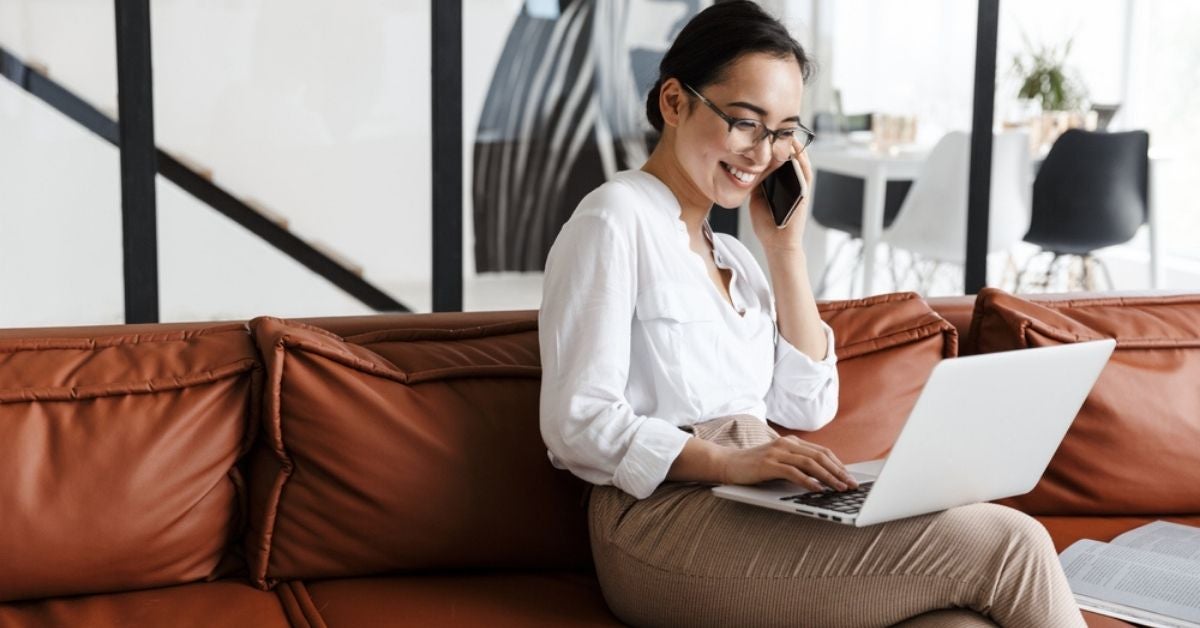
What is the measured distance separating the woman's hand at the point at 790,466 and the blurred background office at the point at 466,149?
7.63ft

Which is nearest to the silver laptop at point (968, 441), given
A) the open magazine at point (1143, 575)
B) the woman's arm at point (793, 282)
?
the open magazine at point (1143, 575)

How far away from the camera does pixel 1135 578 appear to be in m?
1.89

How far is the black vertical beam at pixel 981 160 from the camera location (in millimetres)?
4133

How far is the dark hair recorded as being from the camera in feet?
6.17

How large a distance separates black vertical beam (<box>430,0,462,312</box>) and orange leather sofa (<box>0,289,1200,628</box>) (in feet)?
5.80

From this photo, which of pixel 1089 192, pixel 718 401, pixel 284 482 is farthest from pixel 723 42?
pixel 1089 192

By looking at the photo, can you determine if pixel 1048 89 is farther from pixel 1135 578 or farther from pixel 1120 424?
pixel 1135 578

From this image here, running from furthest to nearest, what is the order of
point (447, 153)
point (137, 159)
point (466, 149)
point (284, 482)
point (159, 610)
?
point (466, 149) < point (447, 153) < point (137, 159) < point (284, 482) < point (159, 610)

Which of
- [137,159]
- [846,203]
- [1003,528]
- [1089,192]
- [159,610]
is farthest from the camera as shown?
[1089,192]

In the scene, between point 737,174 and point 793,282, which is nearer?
point 737,174

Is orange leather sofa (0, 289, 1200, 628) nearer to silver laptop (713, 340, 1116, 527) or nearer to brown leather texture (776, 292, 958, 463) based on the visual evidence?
brown leather texture (776, 292, 958, 463)

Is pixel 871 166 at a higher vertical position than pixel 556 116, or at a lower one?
lower

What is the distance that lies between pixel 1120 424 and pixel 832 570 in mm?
884

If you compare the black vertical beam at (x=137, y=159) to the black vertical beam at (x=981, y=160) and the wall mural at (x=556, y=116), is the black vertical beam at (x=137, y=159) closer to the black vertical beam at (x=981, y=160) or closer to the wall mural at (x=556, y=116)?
the wall mural at (x=556, y=116)
